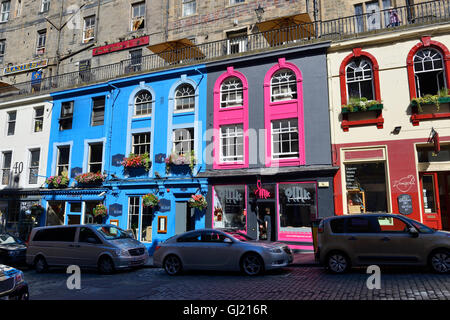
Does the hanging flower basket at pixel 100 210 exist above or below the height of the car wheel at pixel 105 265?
above

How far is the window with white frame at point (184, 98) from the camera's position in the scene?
62.2ft

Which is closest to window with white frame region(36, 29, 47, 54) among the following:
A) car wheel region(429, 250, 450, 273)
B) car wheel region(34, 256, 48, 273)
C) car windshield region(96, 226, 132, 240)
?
car wheel region(34, 256, 48, 273)

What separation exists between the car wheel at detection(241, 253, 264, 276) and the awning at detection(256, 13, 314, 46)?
1243cm

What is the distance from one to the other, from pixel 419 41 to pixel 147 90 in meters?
14.1

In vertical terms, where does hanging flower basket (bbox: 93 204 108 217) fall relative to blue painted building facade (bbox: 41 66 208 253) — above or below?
below

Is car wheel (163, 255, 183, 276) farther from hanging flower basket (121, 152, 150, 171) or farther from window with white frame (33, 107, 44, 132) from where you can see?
window with white frame (33, 107, 44, 132)

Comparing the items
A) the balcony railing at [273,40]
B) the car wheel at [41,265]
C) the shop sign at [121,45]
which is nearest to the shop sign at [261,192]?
the balcony railing at [273,40]

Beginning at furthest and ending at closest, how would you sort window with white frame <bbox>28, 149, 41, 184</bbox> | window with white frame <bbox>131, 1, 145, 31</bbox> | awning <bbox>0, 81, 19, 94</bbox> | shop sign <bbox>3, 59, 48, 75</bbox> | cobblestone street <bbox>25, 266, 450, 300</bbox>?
1. shop sign <bbox>3, 59, 48, 75</bbox>
2. awning <bbox>0, 81, 19, 94</bbox>
3. window with white frame <bbox>131, 1, 145, 31</bbox>
4. window with white frame <bbox>28, 149, 41, 184</bbox>
5. cobblestone street <bbox>25, 266, 450, 300</bbox>

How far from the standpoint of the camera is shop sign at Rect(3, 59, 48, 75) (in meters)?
26.8

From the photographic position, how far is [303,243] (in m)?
15.0

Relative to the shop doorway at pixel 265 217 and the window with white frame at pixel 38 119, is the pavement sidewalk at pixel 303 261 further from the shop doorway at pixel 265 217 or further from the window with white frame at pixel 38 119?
the window with white frame at pixel 38 119

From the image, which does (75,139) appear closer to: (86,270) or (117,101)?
(117,101)

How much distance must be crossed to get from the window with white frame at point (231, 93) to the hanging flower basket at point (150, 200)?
6.03 m

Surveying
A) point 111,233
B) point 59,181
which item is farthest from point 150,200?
point 59,181
